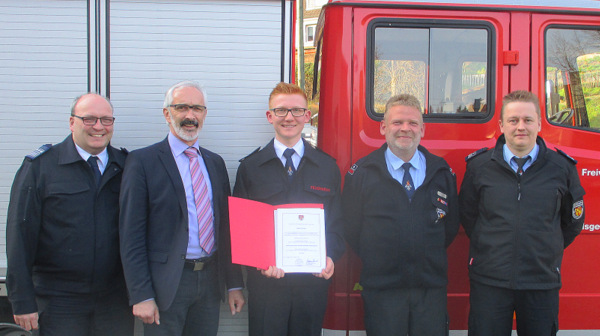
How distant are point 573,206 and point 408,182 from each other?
3.13 feet

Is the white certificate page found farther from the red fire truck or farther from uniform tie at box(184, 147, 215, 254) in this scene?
the red fire truck

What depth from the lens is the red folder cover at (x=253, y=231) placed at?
223 centimetres

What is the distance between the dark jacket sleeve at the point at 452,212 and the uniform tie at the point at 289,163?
0.92 metres

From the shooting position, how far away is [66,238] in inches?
88.7

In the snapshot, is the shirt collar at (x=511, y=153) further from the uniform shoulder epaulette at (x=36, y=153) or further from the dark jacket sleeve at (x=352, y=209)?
the uniform shoulder epaulette at (x=36, y=153)

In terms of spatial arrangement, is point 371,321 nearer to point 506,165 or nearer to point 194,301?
point 194,301

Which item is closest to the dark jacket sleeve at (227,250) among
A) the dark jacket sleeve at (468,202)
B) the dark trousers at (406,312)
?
the dark trousers at (406,312)

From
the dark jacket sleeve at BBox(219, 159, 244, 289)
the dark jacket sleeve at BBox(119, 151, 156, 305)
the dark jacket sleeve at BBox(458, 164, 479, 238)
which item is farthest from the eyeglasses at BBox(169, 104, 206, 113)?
the dark jacket sleeve at BBox(458, 164, 479, 238)

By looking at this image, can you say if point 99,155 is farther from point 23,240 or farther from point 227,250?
point 227,250

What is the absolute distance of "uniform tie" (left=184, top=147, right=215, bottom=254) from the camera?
230 cm

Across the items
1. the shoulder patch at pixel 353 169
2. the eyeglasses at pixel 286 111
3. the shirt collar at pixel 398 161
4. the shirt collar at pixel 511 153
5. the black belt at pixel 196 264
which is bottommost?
the black belt at pixel 196 264

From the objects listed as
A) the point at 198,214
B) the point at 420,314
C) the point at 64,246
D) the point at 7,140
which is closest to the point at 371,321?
the point at 420,314

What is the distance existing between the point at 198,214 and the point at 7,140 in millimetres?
1418

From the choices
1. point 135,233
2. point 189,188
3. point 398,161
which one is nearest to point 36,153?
point 135,233
